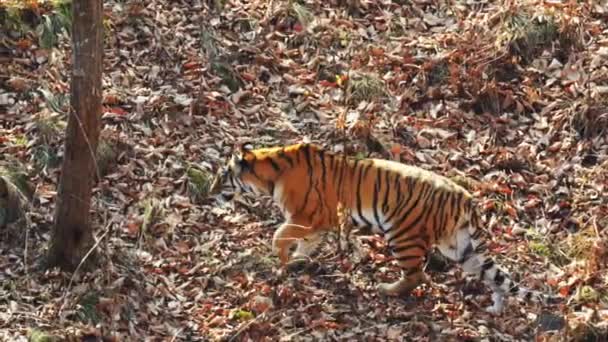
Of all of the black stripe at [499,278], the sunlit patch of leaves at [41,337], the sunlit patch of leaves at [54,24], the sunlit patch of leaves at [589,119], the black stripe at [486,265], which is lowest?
the sunlit patch of leaves at [41,337]

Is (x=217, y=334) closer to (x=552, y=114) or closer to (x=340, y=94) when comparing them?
(x=340, y=94)

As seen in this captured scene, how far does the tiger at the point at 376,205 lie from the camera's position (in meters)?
7.62

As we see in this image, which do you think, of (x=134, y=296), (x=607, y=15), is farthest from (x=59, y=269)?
(x=607, y=15)

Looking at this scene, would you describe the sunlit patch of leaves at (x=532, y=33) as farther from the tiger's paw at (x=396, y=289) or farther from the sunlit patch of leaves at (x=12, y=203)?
the sunlit patch of leaves at (x=12, y=203)

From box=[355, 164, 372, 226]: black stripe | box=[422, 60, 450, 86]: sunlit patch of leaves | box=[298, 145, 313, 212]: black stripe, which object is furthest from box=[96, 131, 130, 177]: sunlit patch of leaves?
box=[422, 60, 450, 86]: sunlit patch of leaves

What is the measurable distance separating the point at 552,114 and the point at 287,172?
2975 mm

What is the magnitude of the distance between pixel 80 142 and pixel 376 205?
228 cm

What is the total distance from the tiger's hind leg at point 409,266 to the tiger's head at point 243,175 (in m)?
1.18

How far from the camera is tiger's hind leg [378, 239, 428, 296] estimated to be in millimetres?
7613

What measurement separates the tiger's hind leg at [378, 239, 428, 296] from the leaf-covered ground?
98 mm

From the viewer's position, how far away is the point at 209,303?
750 cm

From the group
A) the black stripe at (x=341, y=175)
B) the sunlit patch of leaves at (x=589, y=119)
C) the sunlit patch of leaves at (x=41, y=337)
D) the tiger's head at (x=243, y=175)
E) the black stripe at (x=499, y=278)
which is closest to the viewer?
the sunlit patch of leaves at (x=41, y=337)

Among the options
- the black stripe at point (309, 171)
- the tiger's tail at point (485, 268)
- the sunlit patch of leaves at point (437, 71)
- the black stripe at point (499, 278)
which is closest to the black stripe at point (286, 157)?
the black stripe at point (309, 171)

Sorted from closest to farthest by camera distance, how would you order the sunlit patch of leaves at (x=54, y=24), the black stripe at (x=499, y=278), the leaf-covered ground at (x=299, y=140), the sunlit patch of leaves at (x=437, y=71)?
the leaf-covered ground at (x=299, y=140)
the black stripe at (x=499, y=278)
the sunlit patch of leaves at (x=54, y=24)
the sunlit patch of leaves at (x=437, y=71)
